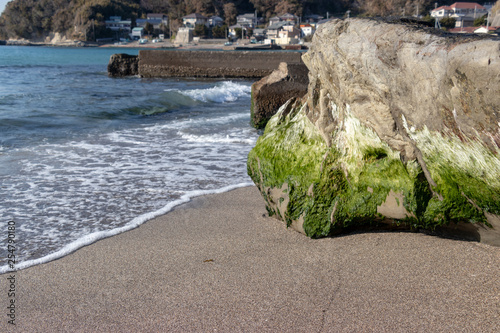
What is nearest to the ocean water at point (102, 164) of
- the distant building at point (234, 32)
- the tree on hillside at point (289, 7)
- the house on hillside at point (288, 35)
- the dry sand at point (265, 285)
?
the dry sand at point (265, 285)

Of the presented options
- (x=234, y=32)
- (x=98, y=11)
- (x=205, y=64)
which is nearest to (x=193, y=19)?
A: (x=234, y=32)

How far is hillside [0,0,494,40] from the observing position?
367ft

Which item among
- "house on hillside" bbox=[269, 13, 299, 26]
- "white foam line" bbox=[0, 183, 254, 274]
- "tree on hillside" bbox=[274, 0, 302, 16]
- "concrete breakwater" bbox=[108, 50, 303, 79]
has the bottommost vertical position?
"white foam line" bbox=[0, 183, 254, 274]

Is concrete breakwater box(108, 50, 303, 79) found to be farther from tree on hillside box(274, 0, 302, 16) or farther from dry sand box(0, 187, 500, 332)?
tree on hillside box(274, 0, 302, 16)

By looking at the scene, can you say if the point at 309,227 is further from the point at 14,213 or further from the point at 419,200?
the point at 14,213

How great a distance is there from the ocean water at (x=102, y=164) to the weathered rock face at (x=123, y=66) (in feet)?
34.7

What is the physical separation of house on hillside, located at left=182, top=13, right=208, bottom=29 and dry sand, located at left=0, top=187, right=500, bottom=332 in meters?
115

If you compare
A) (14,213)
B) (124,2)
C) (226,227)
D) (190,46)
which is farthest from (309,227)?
(124,2)

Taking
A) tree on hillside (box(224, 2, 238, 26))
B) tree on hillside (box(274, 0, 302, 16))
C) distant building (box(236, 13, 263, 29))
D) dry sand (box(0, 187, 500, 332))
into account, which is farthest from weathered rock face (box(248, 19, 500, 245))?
tree on hillside (box(224, 2, 238, 26))

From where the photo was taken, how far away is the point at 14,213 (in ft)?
12.9

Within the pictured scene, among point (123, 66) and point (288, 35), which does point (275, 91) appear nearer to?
point (123, 66)

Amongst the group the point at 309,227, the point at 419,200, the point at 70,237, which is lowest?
the point at 70,237

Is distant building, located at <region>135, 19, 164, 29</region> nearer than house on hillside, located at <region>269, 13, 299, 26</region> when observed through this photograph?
No

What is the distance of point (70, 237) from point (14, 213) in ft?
2.83
